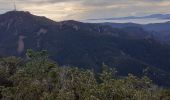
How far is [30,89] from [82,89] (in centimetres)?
937

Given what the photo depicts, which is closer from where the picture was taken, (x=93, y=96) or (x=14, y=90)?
(x=93, y=96)

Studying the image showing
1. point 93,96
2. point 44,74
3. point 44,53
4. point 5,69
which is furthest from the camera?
point 44,53

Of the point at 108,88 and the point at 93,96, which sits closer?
the point at 93,96

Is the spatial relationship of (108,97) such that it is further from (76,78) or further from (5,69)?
(5,69)

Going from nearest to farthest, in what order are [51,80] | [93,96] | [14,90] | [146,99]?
1. [93,96]
2. [146,99]
3. [14,90]
4. [51,80]

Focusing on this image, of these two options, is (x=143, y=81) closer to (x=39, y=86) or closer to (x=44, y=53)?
(x=39, y=86)

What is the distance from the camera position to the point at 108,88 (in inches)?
1892

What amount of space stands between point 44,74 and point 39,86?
22.0 m

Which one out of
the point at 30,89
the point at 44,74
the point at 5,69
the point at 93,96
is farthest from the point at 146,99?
the point at 5,69

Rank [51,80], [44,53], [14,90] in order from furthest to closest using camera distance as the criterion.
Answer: [44,53]
[51,80]
[14,90]

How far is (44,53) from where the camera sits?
112m

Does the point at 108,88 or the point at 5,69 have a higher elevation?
the point at 108,88

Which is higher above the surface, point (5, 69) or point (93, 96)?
point (93, 96)

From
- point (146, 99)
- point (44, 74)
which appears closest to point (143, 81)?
point (146, 99)
